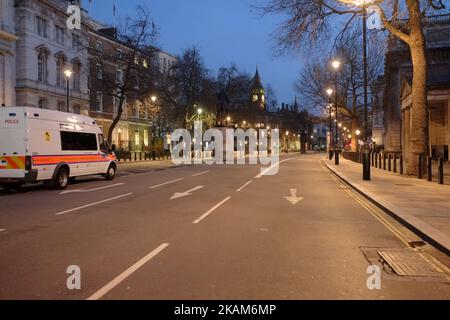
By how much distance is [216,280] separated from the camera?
5.90m

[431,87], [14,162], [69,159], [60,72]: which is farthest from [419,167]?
[60,72]

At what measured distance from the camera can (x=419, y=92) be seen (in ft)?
71.9

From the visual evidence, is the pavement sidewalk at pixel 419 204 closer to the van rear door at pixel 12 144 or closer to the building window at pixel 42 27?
the van rear door at pixel 12 144

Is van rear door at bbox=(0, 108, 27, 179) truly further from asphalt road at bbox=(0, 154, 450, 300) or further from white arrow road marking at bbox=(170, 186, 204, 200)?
white arrow road marking at bbox=(170, 186, 204, 200)

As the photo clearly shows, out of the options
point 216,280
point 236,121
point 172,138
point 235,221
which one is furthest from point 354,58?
point 216,280

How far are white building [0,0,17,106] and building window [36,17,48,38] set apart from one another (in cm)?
321

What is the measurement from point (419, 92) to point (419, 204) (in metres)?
10.7

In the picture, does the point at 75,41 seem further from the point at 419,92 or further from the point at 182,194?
the point at 182,194

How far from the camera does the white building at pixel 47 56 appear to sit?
45.7m

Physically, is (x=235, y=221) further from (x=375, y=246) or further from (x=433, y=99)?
(x=433, y=99)

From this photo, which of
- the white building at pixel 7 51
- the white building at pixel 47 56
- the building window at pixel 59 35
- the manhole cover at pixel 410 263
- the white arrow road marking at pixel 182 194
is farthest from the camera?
the building window at pixel 59 35

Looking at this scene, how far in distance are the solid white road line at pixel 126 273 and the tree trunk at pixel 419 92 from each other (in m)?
17.6

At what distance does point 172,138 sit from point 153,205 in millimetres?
61674

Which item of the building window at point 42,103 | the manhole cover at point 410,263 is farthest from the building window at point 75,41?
the manhole cover at point 410,263
